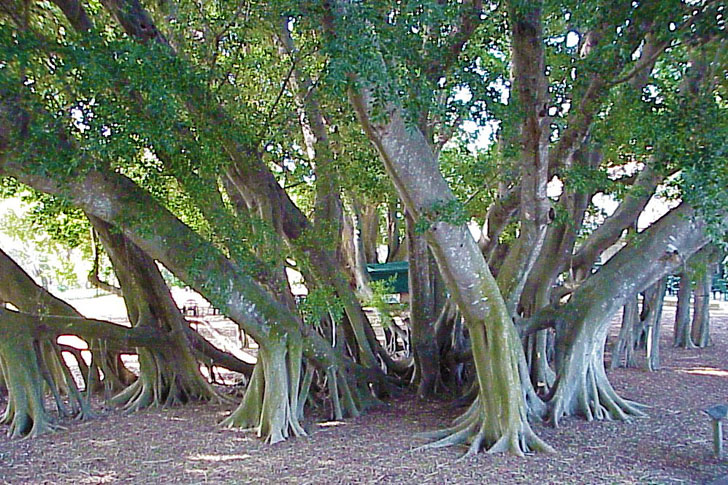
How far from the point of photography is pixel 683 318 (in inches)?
456

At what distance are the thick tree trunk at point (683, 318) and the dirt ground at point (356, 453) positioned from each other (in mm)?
4204

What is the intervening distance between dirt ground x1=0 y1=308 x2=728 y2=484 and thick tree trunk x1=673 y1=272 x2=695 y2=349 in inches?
166

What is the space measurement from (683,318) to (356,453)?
8.20m

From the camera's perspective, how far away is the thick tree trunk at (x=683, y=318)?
450 inches

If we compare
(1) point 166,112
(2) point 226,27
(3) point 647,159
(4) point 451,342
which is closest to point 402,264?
(4) point 451,342

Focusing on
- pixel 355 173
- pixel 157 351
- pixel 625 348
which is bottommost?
pixel 157 351

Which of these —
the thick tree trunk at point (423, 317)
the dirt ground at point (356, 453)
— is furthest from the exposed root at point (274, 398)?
the thick tree trunk at point (423, 317)

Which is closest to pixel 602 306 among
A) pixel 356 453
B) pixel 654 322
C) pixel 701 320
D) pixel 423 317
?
pixel 423 317

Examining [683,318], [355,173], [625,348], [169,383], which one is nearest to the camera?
[355,173]

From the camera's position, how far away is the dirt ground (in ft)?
16.2

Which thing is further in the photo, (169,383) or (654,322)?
(654,322)

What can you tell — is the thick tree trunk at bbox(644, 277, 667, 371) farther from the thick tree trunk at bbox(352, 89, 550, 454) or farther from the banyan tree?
the thick tree trunk at bbox(352, 89, 550, 454)

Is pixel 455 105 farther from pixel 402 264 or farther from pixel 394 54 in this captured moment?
pixel 402 264

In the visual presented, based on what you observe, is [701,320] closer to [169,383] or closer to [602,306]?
[602,306]
